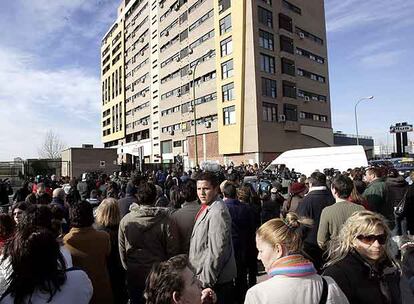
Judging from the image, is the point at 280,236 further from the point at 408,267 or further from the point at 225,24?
the point at 225,24

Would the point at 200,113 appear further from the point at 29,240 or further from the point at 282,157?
the point at 29,240

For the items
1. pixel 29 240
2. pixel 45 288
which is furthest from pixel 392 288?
pixel 29 240

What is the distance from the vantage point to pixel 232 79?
44094 mm

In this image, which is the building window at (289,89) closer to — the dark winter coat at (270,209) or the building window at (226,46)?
the building window at (226,46)

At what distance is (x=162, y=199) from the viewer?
7812 millimetres

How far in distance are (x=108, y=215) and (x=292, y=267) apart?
3.13m

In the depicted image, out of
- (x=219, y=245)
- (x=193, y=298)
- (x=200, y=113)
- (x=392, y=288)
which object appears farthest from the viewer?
(x=200, y=113)

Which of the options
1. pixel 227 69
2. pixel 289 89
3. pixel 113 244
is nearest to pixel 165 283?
pixel 113 244

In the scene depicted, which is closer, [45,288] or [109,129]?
[45,288]

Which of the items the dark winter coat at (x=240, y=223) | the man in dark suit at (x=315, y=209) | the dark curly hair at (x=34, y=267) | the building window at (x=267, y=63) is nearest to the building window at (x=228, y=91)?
the building window at (x=267, y=63)

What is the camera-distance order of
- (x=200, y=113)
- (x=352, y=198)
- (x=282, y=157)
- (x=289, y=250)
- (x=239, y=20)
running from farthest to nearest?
(x=200, y=113)
(x=239, y=20)
(x=282, y=157)
(x=352, y=198)
(x=289, y=250)

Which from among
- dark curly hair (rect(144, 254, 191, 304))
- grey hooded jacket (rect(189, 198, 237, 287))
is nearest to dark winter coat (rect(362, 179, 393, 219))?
grey hooded jacket (rect(189, 198, 237, 287))

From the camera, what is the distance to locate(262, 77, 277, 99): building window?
43.4 metres

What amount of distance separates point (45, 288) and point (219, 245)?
182 cm
